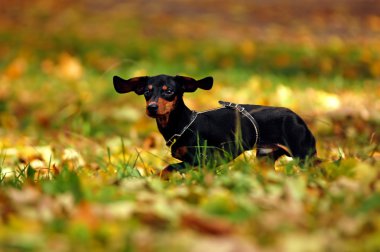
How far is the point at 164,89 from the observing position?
3.48 metres

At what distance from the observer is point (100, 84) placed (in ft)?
28.5

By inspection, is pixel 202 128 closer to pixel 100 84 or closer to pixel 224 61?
pixel 100 84

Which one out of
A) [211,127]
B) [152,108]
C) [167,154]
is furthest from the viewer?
[167,154]

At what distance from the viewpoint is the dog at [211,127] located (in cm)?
352

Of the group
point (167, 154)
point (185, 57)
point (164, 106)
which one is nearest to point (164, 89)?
point (164, 106)

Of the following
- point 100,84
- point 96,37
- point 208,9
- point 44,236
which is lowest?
point 44,236

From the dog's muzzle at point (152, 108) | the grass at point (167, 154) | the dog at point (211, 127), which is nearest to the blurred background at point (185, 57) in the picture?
the grass at point (167, 154)

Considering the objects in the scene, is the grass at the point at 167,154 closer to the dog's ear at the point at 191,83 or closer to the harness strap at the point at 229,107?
the harness strap at the point at 229,107

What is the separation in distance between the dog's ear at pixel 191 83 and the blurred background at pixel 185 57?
0.78 meters

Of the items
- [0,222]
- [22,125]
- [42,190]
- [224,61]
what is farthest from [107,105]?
[0,222]

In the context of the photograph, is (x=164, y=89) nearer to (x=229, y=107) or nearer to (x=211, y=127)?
(x=211, y=127)

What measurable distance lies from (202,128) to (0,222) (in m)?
1.39

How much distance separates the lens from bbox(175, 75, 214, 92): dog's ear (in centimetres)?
351

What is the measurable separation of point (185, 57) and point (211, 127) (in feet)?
25.3
